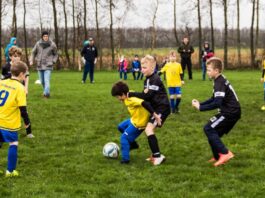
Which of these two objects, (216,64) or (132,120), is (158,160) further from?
(216,64)

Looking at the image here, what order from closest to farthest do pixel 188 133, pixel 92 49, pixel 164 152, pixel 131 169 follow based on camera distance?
pixel 131 169
pixel 164 152
pixel 188 133
pixel 92 49

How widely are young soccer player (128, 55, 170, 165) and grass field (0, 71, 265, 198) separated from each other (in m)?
0.24

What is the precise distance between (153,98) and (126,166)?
1.17 metres

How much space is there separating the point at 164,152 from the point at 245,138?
2017mm

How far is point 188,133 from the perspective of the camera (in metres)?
9.35

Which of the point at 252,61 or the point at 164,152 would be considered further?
the point at 252,61

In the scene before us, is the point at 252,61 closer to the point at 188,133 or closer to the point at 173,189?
the point at 188,133

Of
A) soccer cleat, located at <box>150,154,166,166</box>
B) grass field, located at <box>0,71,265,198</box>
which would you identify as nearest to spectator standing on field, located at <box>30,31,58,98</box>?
grass field, located at <box>0,71,265,198</box>

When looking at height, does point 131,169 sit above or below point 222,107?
below

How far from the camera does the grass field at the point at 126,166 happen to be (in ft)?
18.3

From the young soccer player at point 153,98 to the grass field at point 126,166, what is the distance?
0.24 m

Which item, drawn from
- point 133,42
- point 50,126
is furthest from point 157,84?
point 133,42

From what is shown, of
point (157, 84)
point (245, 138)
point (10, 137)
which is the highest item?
point (157, 84)

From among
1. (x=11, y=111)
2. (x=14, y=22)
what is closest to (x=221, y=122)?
(x=11, y=111)
